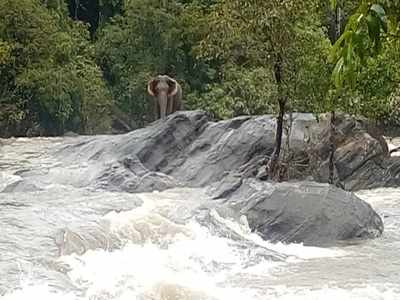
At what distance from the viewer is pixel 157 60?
29.3 meters

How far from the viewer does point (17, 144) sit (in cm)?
2250

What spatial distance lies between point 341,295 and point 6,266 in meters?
3.62

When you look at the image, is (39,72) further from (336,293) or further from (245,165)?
(336,293)

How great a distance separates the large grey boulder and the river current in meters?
0.26

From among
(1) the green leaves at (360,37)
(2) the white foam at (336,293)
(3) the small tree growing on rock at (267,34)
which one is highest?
(1) the green leaves at (360,37)

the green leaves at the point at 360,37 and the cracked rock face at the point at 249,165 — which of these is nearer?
the green leaves at the point at 360,37

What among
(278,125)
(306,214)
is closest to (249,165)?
(278,125)

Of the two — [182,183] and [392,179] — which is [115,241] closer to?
[182,183]

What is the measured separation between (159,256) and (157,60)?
20098 mm

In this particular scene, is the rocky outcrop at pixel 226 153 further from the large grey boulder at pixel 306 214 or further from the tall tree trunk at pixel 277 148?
the large grey boulder at pixel 306 214

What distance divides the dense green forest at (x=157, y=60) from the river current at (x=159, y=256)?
277cm

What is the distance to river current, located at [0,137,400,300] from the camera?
26.1 ft

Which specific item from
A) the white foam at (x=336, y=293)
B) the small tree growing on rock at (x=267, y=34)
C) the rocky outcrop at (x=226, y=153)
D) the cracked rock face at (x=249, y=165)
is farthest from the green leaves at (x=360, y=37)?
the rocky outcrop at (x=226, y=153)

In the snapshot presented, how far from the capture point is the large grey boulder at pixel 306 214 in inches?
448
